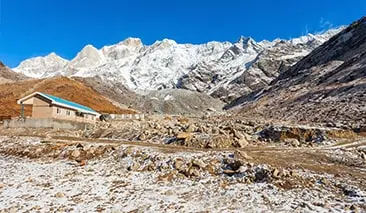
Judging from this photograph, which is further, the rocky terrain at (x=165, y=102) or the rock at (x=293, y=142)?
the rocky terrain at (x=165, y=102)

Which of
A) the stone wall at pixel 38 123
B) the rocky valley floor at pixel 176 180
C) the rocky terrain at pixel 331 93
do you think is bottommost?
the rocky valley floor at pixel 176 180

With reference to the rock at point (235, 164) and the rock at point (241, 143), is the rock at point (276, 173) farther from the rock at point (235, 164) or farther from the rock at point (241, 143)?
the rock at point (241, 143)

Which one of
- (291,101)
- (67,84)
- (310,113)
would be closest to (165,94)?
(67,84)

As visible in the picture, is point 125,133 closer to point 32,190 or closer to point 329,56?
point 32,190

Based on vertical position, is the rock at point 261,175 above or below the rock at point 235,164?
below

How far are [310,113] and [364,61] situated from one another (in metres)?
28.5

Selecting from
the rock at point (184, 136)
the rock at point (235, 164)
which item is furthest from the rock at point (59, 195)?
the rock at point (184, 136)

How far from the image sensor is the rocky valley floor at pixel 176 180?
1137cm

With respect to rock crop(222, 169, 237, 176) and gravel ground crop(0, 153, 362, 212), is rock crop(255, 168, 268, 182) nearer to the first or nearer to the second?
gravel ground crop(0, 153, 362, 212)

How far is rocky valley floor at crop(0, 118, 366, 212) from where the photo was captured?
11367mm

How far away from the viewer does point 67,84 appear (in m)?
98.0

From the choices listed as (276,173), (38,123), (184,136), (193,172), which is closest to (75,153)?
(184,136)

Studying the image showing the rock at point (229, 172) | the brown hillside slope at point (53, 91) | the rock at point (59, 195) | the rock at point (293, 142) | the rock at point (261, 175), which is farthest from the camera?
the brown hillside slope at point (53, 91)

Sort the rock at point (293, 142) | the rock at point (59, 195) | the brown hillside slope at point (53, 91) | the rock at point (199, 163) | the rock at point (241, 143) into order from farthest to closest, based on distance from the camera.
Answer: the brown hillside slope at point (53, 91), the rock at point (293, 142), the rock at point (241, 143), the rock at point (199, 163), the rock at point (59, 195)
